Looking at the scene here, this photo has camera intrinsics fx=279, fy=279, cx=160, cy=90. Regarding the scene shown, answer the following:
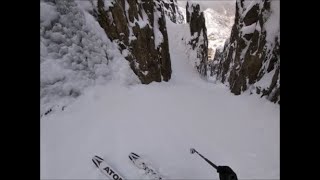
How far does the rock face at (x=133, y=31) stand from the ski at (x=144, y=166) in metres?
2.75

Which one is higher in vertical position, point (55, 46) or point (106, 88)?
point (55, 46)

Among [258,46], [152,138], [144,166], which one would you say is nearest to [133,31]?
[258,46]

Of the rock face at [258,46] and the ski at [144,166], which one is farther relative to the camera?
the rock face at [258,46]

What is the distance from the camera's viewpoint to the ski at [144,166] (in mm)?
3109

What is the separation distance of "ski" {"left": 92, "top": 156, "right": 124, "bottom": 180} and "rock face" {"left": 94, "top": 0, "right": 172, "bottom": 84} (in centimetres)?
276

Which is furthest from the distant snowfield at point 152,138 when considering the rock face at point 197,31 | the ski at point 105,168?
the rock face at point 197,31

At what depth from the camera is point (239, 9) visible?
1038 cm

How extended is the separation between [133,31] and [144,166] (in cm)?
471

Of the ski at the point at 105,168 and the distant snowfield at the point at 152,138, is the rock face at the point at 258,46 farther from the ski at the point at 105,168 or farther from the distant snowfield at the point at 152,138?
the ski at the point at 105,168

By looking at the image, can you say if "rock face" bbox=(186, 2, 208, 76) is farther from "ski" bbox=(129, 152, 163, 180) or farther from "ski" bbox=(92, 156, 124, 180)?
"ski" bbox=(92, 156, 124, 180)

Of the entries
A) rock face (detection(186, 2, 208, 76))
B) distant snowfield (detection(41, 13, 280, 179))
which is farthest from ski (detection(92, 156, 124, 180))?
rock face (detection(186, 2, 208, 76))
